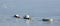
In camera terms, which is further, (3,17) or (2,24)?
(3,17)

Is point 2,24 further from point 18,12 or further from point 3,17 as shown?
point 18,12

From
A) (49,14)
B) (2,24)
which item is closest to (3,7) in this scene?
(49,14)

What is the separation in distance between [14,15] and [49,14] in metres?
2.63

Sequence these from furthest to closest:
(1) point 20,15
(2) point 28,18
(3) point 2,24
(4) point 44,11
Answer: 1. (4) point 44,11
2. (1) point 20,15
3. (2) point 28,18
4. (3) point 2,24

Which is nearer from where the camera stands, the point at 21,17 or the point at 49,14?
the point at 21,17

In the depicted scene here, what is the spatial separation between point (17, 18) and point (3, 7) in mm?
4245

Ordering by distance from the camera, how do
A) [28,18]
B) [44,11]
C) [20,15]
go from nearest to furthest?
[28,18] < [20,15] < [44,11]

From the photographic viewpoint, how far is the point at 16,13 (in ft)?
75.8

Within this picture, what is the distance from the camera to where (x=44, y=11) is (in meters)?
24.5

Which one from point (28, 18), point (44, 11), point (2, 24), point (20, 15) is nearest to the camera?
point (2, 24)

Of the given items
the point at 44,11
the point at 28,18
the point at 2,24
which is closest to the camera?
the point at 2,24

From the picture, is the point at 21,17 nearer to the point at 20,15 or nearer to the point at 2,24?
the point at 20,15

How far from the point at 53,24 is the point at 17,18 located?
332 cm

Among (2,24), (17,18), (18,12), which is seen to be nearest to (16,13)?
(18,12)
